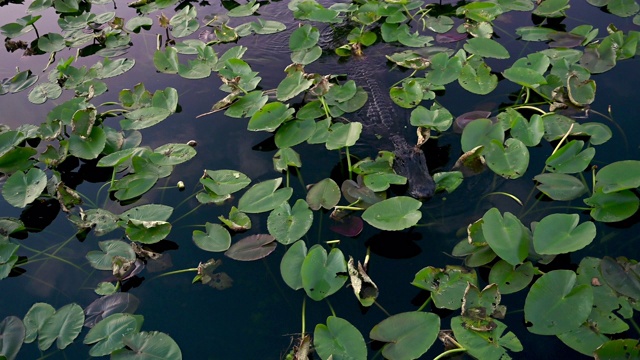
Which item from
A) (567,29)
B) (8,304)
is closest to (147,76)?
(8,304)

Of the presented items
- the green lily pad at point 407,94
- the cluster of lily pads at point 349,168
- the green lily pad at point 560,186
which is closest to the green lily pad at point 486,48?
the cluster of lily pads at point 349,168

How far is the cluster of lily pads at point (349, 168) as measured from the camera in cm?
160

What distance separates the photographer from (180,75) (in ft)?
9.46

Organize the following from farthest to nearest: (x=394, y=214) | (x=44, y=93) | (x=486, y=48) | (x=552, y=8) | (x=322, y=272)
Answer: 1. (x=552, y=8)
2. (x=44, y=93)
3. (x=486, y=48)
4. (x=394, y=214)
5. (x=322, y=272)

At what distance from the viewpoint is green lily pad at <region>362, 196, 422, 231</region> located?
6.06ft

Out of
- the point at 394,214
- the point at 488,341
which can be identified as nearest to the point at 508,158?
the point at 394,214

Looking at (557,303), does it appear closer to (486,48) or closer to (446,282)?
(446,282)

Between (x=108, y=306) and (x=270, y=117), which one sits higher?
A: (x=270, y=117)

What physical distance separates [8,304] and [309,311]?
117 cm

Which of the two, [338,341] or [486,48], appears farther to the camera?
[486,48]

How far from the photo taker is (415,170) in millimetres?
2104

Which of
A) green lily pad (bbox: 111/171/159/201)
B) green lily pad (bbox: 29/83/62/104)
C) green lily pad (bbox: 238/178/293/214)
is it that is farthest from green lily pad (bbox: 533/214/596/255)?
green lily pad (bbox: 29/83/62/104)

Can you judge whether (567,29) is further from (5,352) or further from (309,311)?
(5,352)

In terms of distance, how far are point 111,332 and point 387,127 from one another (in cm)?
147
